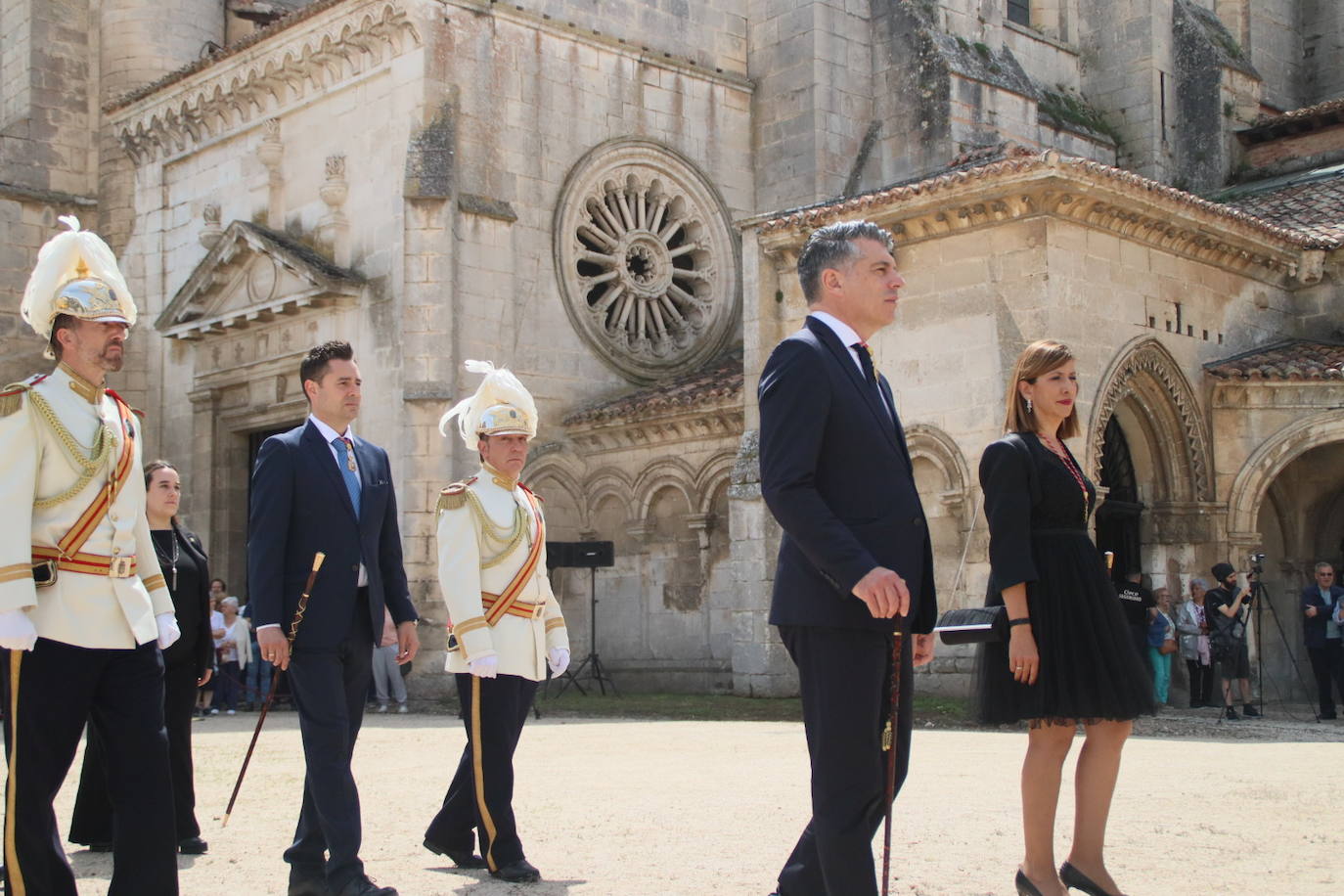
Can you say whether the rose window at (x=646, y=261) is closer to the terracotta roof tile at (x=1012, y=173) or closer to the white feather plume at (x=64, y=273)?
the terracotta roof tile at (x=1012, y=173)

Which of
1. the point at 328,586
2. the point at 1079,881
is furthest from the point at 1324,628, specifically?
the point at 328,586

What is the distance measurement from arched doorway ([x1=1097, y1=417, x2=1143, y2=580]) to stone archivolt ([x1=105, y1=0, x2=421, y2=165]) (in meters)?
9.23

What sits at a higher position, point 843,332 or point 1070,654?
point 843,332

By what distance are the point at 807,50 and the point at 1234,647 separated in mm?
10650

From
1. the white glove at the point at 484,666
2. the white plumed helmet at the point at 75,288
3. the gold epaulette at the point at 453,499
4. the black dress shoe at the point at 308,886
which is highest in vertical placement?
the white plumed helmet at the point at 75,288

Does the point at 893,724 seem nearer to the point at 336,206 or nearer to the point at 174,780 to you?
the point at 174,780

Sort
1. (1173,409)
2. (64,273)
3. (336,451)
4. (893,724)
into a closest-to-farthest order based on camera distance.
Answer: (893,724)
(64,273)
(336,451)
(1173,409)

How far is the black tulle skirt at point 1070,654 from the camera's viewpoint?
17.7ft

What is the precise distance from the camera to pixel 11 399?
4.96 metres

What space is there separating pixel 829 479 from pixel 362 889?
2.34 meters

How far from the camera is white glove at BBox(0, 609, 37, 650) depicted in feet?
15.3

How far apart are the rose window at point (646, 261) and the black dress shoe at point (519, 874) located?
1467cm

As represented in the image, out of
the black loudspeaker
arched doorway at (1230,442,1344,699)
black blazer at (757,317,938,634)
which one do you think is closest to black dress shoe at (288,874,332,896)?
black blazer at (757,317,938,634)

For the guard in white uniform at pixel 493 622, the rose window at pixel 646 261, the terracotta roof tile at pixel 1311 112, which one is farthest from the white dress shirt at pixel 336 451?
the terracotta roof tile at pixel 1311 112
